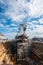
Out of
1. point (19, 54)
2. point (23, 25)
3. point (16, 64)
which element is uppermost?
point (23, 25)

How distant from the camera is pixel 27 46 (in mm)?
14070

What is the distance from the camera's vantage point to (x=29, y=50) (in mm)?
14266

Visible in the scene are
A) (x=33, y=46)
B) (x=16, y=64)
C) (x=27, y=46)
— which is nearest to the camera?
(x=16, y=64)

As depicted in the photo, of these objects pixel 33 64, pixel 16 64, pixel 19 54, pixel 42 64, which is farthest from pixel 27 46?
pixel 42 64

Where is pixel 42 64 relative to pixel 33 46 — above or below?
below

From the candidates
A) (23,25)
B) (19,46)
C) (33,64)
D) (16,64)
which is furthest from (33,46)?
(33,64)

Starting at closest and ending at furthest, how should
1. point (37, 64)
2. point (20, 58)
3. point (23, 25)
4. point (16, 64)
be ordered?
point (37, 64) → point (16, 64) → point (20, 58) → point (23, 25)

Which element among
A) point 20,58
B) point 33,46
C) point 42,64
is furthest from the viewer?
point 33,46

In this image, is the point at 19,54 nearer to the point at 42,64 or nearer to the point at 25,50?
the point at 25,50

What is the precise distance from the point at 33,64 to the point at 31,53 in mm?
4805

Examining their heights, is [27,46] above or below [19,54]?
above

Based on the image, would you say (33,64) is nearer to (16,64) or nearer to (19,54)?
(16,64)

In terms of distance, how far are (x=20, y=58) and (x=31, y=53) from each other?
1910mm

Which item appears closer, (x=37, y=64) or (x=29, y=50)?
(x=37, y=64)
